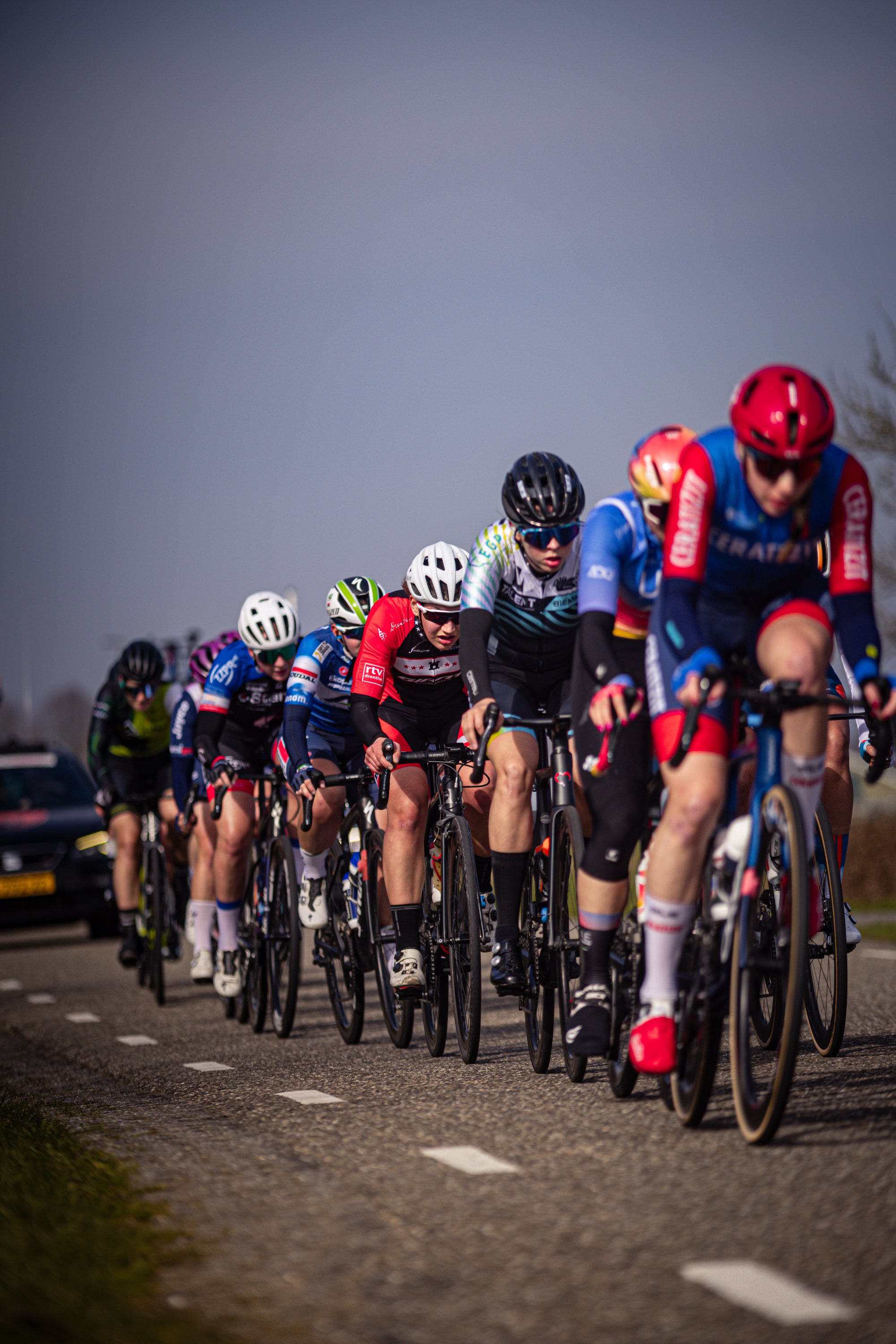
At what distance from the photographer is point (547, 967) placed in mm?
6297

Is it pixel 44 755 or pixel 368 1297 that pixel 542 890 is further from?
pixel 44 755

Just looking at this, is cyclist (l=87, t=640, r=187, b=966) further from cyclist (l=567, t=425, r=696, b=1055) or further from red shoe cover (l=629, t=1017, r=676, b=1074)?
red shoe cover (l=629, t=1017, r=676, b=1074)

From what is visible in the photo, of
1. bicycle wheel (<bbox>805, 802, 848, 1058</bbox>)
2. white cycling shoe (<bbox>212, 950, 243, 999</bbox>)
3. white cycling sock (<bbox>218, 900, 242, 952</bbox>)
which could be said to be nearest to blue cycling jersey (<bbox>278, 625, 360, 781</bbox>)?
white cycling sock (<bbox>218, 900, 242, 952</bbox>)

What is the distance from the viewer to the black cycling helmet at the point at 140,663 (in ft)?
40.7

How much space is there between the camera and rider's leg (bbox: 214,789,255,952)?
9.73 m

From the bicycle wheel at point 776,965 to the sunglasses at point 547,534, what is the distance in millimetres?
2307

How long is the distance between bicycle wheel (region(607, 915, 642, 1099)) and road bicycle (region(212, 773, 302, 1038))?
10.3ft

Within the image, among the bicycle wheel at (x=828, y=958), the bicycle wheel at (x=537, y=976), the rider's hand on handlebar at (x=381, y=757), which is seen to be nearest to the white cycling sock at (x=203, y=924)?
the rider's hand on handlebar at (x=381, y=757)

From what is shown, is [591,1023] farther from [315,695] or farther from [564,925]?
[315,695]

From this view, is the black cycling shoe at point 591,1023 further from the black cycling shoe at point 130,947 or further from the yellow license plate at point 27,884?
the yellow license plate at point 27,884

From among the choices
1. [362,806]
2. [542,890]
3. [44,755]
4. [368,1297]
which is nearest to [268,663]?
[362,806]

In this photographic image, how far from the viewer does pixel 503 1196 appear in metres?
4.06

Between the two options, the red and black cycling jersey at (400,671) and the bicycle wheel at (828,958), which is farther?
the red and black cycling jersey at (400,671)

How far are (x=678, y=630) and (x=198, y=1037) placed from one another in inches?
207
